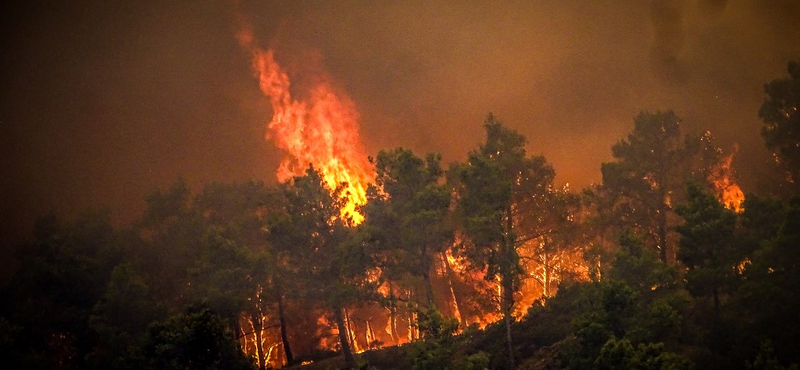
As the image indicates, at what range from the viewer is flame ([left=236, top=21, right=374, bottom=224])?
6316 centimetres

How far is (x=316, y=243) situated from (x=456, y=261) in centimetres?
914

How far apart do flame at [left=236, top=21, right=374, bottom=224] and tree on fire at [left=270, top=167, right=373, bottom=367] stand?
2126 centimetres

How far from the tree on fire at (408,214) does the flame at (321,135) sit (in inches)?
917

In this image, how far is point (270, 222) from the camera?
105ft

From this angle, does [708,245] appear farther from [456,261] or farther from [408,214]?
[408,214]

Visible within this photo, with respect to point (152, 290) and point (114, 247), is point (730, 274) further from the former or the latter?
point (114, 247)

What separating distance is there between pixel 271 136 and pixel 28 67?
94829 millimetres

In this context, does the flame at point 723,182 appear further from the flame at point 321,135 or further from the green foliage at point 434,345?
the flame at point 321,135

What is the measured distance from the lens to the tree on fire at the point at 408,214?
29875mm

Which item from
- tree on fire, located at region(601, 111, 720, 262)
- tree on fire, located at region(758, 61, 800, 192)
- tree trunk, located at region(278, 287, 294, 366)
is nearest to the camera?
tree on fire, located at region(758, 61, 800, 192)

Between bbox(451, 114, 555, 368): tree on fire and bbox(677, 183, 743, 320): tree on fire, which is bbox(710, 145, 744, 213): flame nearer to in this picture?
bbox(677, 183, 743, 320): tree on fire

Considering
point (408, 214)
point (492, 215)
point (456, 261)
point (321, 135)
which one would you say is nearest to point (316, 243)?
point (408, 214)

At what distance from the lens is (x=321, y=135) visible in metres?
70.6

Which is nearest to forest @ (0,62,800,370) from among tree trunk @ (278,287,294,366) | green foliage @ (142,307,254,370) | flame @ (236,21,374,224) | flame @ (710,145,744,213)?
green foliage @ (142,307,254,370)
